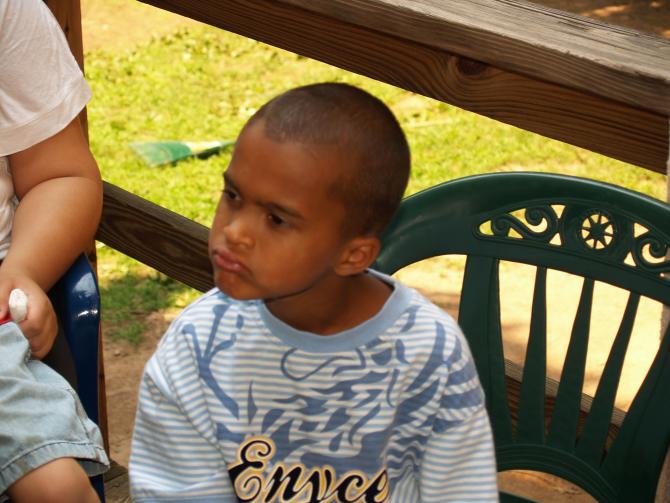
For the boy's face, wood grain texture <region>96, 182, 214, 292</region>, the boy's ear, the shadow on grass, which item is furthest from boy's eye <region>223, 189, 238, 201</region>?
the shadow on grass

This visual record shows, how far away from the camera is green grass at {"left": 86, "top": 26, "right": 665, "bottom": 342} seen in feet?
14.6

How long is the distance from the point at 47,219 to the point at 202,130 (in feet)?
12.2

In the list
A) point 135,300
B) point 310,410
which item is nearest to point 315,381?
point 310,410

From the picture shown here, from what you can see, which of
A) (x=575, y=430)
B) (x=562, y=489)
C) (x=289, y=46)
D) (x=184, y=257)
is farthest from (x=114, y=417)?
(x=575, y=430)

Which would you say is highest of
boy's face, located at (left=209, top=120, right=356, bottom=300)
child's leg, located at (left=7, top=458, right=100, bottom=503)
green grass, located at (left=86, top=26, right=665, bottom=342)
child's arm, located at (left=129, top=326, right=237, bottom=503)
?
boy's face, located at (left=209, top=120, right=356, bottom=300)

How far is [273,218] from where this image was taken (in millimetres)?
1405

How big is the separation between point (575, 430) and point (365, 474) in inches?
17.4

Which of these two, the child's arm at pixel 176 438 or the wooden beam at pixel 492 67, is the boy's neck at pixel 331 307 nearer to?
the child's arm at pixel 176 438

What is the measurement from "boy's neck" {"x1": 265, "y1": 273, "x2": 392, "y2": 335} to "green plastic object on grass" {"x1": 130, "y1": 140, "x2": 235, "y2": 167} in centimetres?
380

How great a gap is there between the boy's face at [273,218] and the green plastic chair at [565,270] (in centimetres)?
40

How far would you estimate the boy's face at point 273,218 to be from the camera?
138cm

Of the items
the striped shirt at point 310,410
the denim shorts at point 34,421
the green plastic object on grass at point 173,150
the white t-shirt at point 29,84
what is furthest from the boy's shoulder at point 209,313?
the green plastic object on grass at point 173,150

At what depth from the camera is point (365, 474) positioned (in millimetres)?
1517

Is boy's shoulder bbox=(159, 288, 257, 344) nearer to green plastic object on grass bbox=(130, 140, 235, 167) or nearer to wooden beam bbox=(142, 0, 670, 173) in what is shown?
wooden beam bbox=(142, 0, 670, 173)
